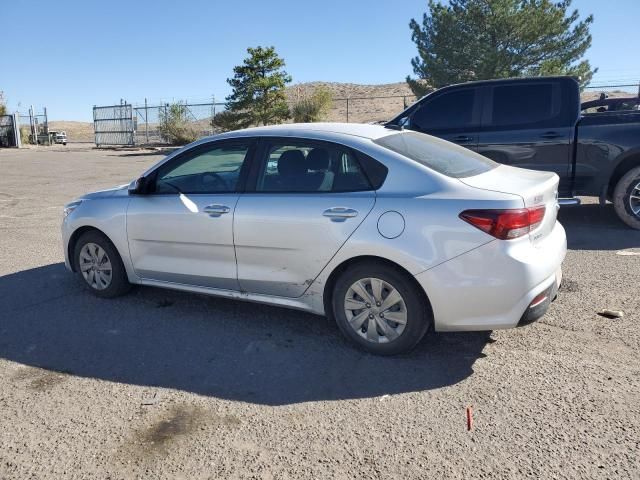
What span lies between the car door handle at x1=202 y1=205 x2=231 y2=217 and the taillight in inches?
73.0

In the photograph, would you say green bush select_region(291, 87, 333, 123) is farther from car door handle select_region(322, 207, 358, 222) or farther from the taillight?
the taillight

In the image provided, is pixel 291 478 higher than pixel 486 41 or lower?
lower

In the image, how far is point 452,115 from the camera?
8.06 m

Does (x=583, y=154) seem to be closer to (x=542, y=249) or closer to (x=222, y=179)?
(x=542, y=249)

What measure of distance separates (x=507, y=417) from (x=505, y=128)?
5416 mm

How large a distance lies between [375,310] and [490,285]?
31.2 inches

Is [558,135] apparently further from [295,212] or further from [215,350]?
[215,350]

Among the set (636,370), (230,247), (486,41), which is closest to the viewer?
(636,370)

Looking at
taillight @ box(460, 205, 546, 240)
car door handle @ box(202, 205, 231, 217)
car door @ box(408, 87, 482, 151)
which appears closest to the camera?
taillight @ box(460, 205, 546, 240)

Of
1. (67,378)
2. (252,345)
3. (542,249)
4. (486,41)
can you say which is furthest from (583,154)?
(486,41)

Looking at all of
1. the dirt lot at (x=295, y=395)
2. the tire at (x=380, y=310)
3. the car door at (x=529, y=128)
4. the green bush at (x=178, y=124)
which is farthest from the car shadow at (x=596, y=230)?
the green bush at (x=178, y=124)

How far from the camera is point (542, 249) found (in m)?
3.65

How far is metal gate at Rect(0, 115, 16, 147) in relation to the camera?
39031mm

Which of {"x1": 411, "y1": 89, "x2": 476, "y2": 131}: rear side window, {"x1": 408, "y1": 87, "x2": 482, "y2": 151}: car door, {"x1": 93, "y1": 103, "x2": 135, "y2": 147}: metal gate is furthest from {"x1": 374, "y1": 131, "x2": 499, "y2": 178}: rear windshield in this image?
{"x1": 93, "y1": 103, "x2": 135, "y2": 147}: metal gate
